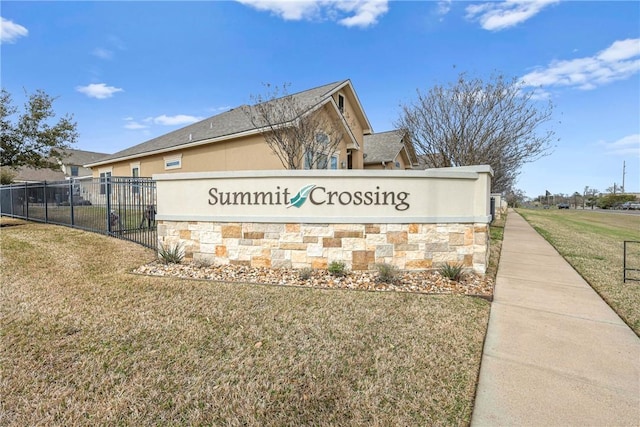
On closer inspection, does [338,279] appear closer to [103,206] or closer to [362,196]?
[362,196]

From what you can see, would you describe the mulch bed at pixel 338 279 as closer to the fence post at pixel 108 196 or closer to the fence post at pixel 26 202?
the fence post at pixel 108 196

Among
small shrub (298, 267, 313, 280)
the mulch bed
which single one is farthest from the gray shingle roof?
small shrub (298, 267, 313, 280)

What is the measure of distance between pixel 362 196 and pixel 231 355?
3.80 meters

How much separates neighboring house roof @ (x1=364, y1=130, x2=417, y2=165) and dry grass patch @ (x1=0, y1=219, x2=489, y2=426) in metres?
14.5

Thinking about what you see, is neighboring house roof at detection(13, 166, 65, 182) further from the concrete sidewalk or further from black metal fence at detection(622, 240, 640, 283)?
black metal fence at detection(622, 240, 640, 283)

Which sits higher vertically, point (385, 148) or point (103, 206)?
point (385, 148)

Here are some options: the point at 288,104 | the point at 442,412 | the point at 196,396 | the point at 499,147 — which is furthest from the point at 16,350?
the point at 499,147

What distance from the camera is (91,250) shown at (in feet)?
25.0

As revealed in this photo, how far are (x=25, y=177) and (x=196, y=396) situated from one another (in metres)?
47.6

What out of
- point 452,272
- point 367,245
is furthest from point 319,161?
point 452,272

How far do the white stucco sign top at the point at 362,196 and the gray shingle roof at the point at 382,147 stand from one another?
12.7 metres

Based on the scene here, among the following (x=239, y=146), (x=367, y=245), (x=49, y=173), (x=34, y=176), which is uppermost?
(x=49, y=173)

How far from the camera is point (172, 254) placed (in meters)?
6.73

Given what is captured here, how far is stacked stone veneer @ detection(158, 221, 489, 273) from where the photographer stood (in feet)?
19.8
